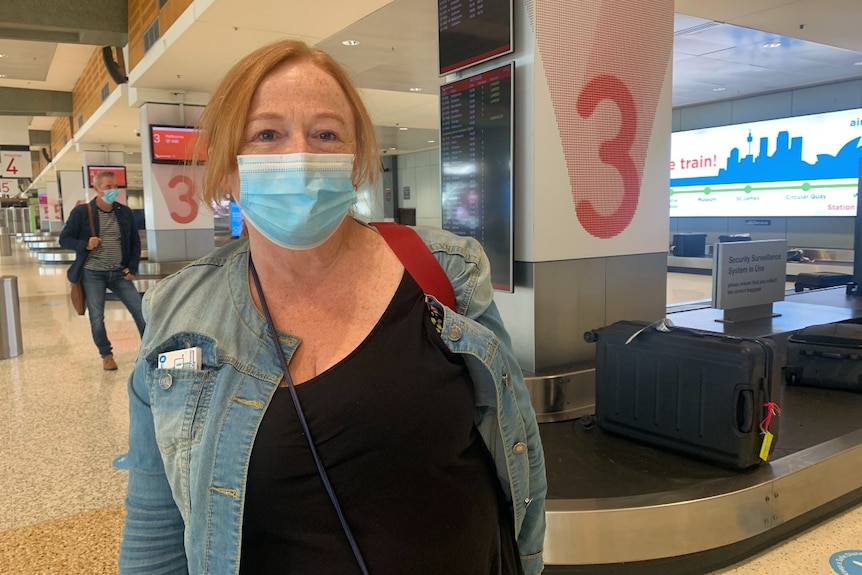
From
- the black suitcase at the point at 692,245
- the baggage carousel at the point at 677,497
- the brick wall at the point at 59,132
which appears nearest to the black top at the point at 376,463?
the baggage carousel at the point at 677,497

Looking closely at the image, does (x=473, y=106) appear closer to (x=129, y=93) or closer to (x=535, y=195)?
(x=535, y=195)

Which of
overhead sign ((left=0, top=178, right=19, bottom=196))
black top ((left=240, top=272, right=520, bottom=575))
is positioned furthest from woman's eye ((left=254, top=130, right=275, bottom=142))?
overhead sign ((left=0, top=178, right=19, bottom=196))

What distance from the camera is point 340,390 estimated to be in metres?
1.04

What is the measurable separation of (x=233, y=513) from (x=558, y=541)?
74.4 inches

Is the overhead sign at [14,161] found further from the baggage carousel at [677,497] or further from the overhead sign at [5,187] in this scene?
the baggage carousel at [677,497]

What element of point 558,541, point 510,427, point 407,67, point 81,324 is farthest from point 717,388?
point 81,324

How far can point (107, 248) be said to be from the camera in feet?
20.2

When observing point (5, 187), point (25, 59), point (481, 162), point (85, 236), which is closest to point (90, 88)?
point (25, 59)

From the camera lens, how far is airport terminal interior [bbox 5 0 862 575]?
8.90 feet

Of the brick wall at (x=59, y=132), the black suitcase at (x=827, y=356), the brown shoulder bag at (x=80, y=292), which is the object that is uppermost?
the brick wall at (x=59, y=132)

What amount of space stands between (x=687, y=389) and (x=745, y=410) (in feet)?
0.88

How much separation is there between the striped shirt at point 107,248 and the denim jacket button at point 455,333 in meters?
5.92

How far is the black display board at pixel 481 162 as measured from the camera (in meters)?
3.72

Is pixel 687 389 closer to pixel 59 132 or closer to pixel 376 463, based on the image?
pixel 376 463
